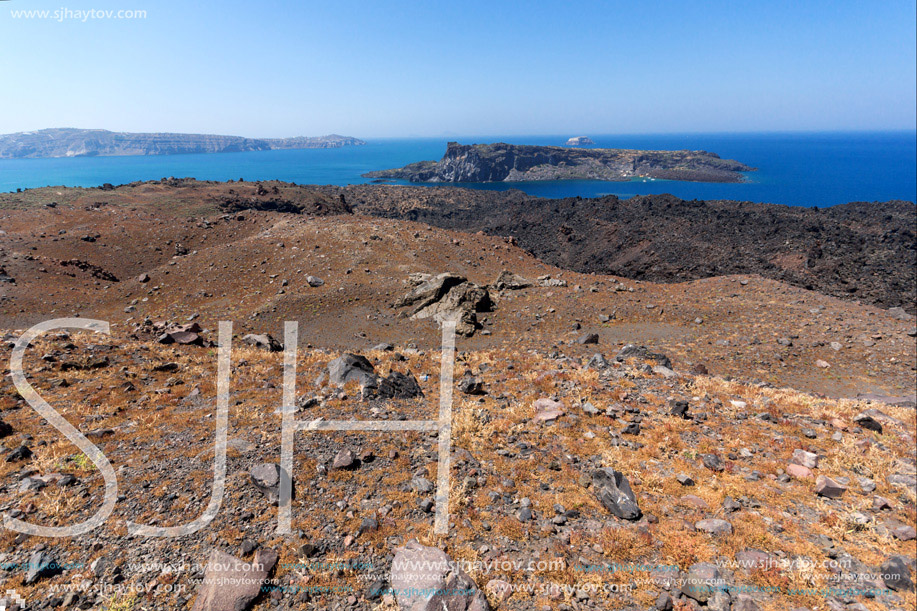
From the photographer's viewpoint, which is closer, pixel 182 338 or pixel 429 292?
pixel 182 338

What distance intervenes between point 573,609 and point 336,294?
63.9ft

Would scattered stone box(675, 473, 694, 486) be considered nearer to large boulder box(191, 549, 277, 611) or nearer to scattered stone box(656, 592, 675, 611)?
scattered stone box(656, 592, 675, 611)

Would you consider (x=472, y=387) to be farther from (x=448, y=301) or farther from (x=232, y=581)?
(x=448, y=301)

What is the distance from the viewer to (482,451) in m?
7.89

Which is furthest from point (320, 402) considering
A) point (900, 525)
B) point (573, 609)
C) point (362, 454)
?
point (900, 525)

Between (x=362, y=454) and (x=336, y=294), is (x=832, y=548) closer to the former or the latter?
(x=362, y=454)

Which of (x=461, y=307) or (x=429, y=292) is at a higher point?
(x=429, y=292)

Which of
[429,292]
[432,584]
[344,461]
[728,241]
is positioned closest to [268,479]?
[344,461]

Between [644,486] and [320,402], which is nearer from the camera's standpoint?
[644,486]

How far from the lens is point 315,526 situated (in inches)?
226

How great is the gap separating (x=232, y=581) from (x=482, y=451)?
4.57m

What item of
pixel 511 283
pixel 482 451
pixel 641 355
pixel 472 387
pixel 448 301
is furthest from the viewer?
pixel 511 283

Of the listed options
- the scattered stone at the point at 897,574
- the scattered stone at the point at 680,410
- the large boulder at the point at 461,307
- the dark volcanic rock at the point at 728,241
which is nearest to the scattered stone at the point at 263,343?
the large boulder at the point at 461,307

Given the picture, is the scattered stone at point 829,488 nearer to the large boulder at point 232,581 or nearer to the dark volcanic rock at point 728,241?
the large boulder at point 232,581
